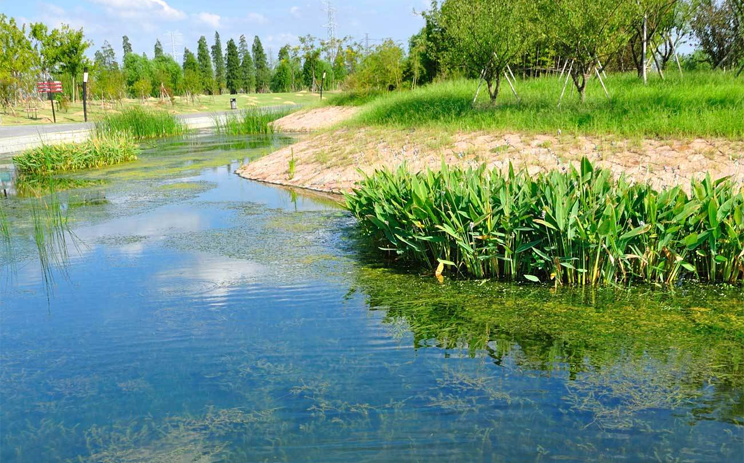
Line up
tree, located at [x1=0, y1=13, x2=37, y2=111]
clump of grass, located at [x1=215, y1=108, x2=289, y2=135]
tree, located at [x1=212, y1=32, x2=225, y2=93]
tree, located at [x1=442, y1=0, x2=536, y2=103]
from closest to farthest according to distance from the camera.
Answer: tree, located at [x1=442, y1=0, x2=536, y2=103], clump of grass, located at [x1=215, y1=108, x2=289, y2=135], tree, located at [x1=0, y1=13, x2=37, y2=111], tree, located at [x1=212, y1=32, x2=225, y2=93]

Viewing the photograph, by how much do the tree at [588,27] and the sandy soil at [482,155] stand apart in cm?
352

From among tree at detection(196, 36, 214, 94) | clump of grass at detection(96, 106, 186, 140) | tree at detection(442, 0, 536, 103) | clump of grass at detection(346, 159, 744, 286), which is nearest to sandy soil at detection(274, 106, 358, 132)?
clump of grass at detection(96, 106, 186, 140)

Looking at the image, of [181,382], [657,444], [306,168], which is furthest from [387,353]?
[306,168]

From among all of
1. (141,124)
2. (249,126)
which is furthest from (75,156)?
(249,126)

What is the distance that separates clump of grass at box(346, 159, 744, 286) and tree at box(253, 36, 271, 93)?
2879 inches

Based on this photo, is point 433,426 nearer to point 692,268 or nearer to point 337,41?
point 692,268

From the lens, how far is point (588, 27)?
13680mm

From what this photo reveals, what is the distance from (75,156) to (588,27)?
12738 mm

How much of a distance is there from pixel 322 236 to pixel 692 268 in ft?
14.5

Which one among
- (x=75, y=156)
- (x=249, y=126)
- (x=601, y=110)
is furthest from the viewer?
(x=249, y=126)

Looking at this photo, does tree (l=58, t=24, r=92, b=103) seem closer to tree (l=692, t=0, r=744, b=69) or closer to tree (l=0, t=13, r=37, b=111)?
tree (l=0, t=13, r=37, b=111)

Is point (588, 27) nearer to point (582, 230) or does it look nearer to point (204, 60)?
point (582, 230)

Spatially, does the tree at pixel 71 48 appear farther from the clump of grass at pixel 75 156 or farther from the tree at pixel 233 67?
the tree at pixel 233 67

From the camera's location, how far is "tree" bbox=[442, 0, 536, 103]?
50.9 ft
